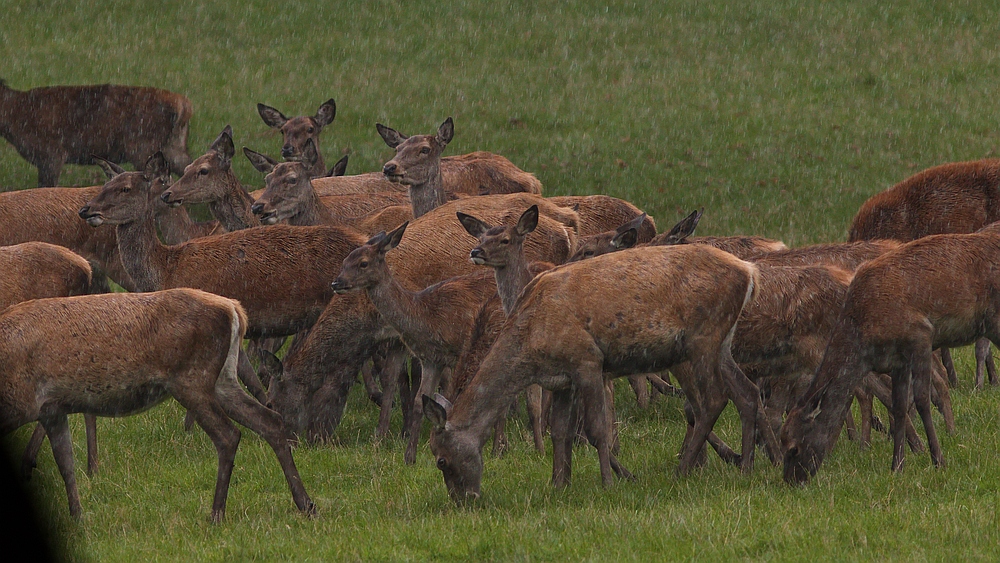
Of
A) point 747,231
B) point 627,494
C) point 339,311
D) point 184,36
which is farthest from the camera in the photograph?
point 184,36

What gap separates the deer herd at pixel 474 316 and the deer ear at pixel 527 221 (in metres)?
0.02

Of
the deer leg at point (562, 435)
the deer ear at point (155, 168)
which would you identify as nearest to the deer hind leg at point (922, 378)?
the deer leg at point (562, 435)

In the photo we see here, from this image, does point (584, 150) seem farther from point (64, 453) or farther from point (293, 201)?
point (64, 453)

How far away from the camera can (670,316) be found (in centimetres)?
869

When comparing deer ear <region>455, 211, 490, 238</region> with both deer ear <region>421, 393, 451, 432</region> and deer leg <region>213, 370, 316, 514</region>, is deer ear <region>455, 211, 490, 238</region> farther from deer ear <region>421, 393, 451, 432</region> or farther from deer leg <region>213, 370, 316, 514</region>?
deer leg <region>213, 370, 316, 514</region>

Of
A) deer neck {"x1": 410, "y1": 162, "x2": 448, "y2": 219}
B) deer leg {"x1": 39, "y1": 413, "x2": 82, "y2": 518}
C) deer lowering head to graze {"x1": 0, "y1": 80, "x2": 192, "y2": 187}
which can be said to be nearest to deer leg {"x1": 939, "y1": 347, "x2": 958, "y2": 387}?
deer neck {"x1": 410, "y1": 162, "x2": 448, "y2": 219}

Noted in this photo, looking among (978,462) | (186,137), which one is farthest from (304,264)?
(186,137)

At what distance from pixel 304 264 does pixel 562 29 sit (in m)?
18.1

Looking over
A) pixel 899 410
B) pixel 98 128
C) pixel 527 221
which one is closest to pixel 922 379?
pixel 899 410

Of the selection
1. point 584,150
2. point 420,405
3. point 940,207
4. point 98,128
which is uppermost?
point 940,207

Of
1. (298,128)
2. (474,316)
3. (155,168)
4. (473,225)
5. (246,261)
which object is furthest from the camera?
(298,128)

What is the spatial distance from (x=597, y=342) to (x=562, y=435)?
0.68 meters

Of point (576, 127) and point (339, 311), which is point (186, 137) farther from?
point (339, 311)

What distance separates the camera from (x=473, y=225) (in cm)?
1055
